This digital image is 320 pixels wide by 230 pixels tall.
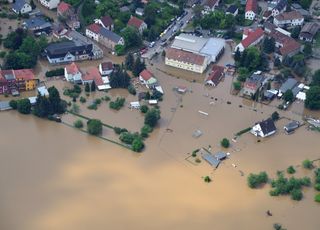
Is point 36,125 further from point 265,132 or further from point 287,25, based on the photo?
point 287,25

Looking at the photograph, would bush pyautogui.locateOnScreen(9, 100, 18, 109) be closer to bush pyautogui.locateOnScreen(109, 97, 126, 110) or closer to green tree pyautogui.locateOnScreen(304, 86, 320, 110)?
bush pyautogui.locateOnScreen(109, 97, 126, 110)

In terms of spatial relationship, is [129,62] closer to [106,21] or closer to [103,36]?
[103,36]

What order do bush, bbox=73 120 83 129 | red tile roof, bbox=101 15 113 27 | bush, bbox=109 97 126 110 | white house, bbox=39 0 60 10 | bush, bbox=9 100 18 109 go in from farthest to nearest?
white house, bbox=39 0 60 10, red tile roof, bbox=101 15 113 27, bush, bbox=109 97 126 110, bush, bbox=9 100 18 109, bush, bbox=73 120 83 129

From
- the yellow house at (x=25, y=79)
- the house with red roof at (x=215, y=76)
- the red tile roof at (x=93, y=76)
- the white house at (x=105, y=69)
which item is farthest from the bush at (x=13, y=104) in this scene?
the house with red roof at (x=215, y=76)

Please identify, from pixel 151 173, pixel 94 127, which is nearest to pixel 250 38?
pixel 94 127

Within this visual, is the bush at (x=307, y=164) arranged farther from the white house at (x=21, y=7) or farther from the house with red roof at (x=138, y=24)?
the white house at (x=21, y=7)

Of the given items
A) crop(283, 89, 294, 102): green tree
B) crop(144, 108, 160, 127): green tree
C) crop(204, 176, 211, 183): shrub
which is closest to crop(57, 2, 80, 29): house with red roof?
crop(144, 108, 160, 127): green tree

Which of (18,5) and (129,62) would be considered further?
(18,5)
